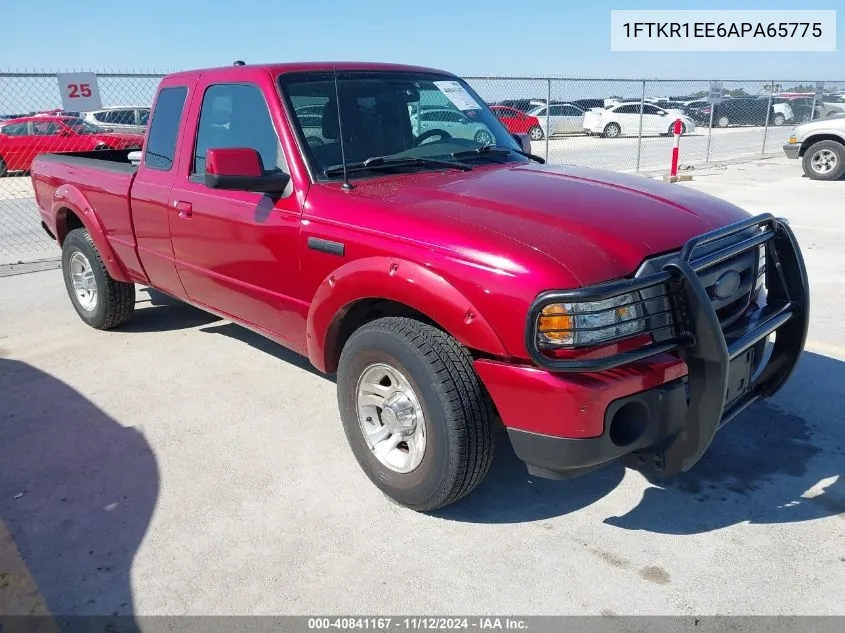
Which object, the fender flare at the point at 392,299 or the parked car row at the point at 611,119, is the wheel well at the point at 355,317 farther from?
the parked car row at the point at 611,119

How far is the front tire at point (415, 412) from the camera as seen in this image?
2789 millimetres

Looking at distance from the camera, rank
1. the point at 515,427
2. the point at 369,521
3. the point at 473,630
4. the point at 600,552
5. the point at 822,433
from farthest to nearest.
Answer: the point at 822,433, the point at 369,521, the point at 600,552, the point at 515,427, the point at 473,630

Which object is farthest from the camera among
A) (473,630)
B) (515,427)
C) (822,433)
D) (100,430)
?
(100,430)

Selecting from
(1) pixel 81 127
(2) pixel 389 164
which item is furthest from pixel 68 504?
(1) pixel 81 127

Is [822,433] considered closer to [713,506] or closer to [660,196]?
[713,506]

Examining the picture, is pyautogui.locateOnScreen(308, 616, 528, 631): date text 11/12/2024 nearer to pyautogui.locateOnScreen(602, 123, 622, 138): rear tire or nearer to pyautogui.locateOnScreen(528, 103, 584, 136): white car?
pyautogui.locateOnScreen(528, 103, 584, 136): white car

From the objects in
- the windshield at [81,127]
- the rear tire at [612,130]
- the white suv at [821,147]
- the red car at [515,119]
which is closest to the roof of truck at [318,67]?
the red car at [515,119]

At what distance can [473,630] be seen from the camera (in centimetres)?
252

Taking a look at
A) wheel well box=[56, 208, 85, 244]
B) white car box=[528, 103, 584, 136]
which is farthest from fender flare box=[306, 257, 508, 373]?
white car box=[528, 103, 584, 136]

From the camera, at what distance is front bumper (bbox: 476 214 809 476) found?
8.30 ft

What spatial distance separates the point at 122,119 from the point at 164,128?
1662cm

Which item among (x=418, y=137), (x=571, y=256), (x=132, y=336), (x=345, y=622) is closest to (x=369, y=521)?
(x=345, y=622)

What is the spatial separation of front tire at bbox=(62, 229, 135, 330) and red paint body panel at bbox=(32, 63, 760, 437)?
0.81 m

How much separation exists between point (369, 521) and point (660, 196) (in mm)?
1986
